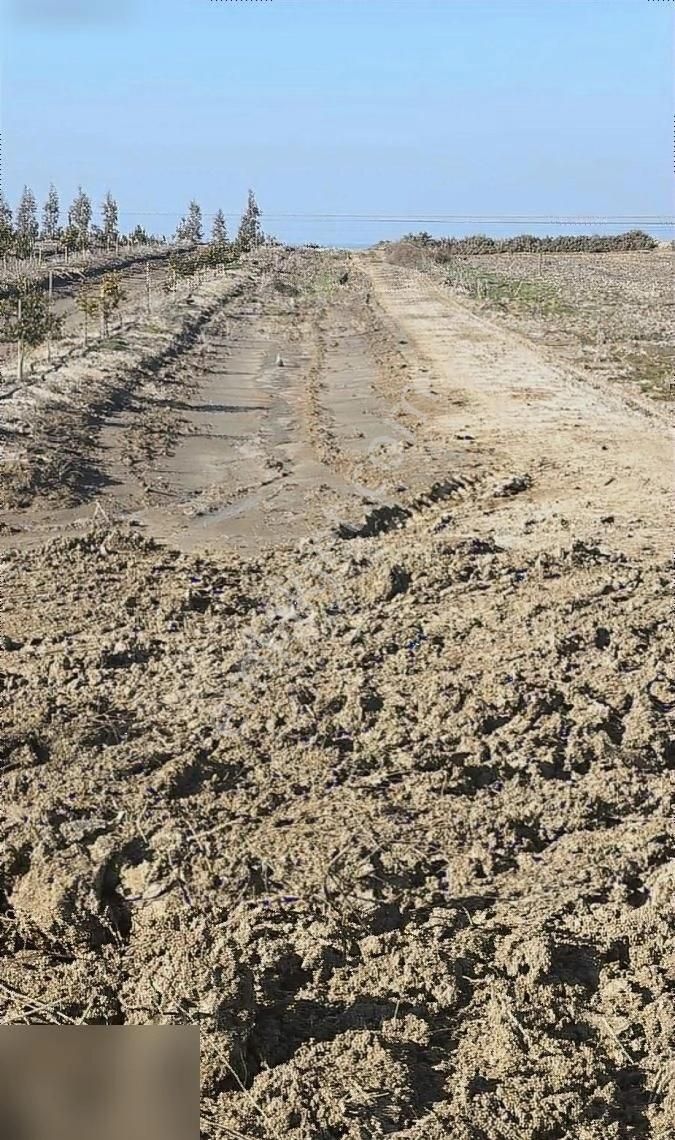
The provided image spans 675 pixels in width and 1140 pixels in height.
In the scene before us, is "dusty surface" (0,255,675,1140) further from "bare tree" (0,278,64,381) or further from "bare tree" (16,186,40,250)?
"bare tree" (16,186,40,250)

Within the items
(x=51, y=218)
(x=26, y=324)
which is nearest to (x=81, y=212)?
(x=51, y=218)

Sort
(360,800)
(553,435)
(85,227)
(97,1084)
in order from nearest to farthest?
(97,1084), (360,800), (553,435), (85,227)

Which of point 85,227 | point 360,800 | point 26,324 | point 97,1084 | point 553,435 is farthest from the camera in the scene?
point 85,227

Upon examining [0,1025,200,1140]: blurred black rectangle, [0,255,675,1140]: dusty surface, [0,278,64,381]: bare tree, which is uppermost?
[0,278,64,381]: bare tree

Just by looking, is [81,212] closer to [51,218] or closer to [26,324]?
[51,218]

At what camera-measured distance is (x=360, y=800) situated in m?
6.58

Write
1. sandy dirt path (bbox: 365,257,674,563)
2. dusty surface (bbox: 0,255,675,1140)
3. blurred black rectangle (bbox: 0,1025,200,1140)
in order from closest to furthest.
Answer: blurred black rectangle (bbox: 0,1025,200,1140) < dusty surface (bbox: 0,255,675,1140) < sandy dirt path (bbox: 365,257,674,563)

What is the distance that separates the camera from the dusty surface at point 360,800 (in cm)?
457

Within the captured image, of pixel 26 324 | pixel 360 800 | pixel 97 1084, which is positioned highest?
pixel 26 324

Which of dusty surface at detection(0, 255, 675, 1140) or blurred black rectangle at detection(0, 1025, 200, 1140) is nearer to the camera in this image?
blurred black rectangle at detection(0, 1025, 200, 1140)

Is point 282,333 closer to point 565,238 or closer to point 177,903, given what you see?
point 177,903

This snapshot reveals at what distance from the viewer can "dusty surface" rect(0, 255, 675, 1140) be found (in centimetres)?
457

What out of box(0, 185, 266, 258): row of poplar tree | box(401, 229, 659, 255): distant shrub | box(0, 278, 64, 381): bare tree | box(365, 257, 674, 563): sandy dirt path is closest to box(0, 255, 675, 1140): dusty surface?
box(365, 257, 674, 563): sandy dirt path

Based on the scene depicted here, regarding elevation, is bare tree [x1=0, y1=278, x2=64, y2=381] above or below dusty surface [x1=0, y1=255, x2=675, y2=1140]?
above
